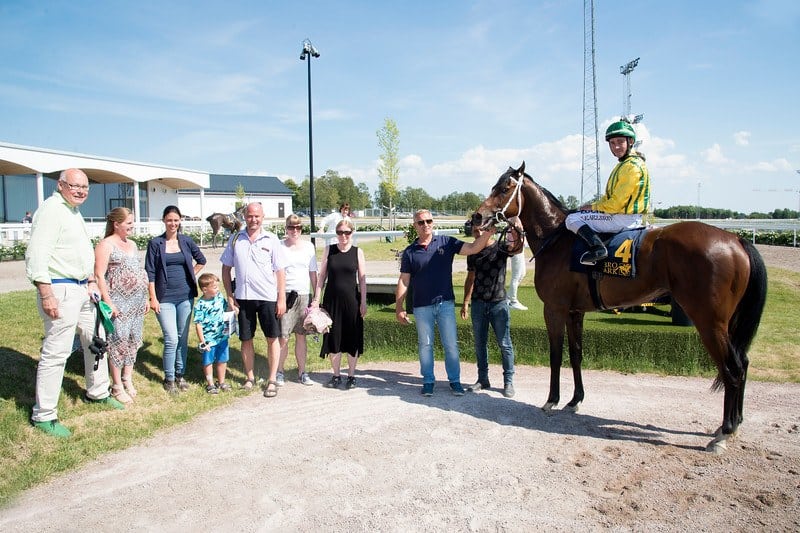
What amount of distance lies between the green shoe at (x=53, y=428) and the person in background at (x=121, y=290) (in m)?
0.80

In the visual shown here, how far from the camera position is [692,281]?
4180 mm

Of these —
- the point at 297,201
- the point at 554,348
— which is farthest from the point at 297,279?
the point at 297,201

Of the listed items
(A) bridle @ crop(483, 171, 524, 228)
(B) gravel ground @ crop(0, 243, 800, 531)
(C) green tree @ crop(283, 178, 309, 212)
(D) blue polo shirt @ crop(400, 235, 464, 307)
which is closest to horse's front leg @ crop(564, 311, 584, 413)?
(B) gravel ground @ crop(0, 243, 800, 531)

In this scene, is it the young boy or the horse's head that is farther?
the young boy

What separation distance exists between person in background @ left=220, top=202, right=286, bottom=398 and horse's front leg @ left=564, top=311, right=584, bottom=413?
2981 millimetres

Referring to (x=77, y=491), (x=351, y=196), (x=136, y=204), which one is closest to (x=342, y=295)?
(x=77, y=491)

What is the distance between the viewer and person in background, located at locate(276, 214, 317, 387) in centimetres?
578

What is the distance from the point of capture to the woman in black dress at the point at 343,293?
5629mm

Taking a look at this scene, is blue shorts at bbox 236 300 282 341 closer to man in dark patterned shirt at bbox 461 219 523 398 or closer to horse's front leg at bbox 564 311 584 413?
man in dark patterned shirt at bbox 461 219 523 398

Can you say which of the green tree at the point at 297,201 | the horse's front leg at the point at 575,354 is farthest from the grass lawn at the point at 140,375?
the green tree at the point at 297,201

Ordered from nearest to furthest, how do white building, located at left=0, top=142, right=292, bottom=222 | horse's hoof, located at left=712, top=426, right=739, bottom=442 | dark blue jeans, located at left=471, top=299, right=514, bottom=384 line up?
horse's hoof, located at left=712, top=426, right=739, bottom=442 < dark blue jeans, located at left=471, top=299, right=514, bottom=384 < white building, located at left=0, top=142, right=292, bottom=222

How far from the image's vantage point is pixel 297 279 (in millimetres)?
5836

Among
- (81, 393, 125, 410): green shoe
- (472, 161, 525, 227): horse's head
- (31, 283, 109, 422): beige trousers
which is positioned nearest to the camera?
(31, 283, 109, 422): beige trousers

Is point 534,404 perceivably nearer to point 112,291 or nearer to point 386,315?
point 386,315
